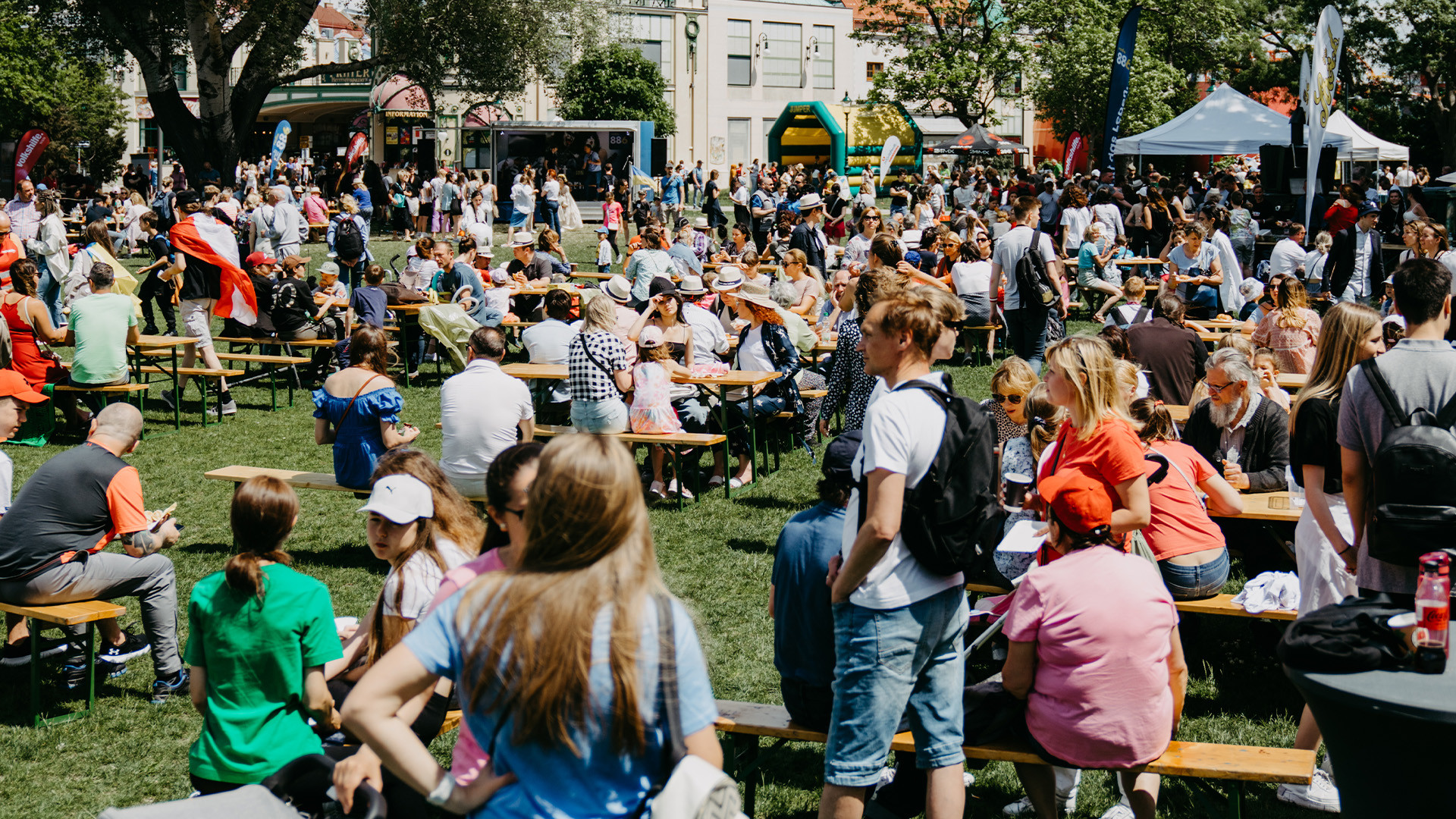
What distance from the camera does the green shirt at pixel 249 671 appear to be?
11.9ft

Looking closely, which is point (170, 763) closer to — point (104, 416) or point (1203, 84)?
point (104, 416)

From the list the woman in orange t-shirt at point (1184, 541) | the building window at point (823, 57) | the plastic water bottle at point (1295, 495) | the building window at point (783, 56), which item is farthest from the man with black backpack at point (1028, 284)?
the building window at point (823, 57)

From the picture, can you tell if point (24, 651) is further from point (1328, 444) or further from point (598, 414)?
point (1328, 444)

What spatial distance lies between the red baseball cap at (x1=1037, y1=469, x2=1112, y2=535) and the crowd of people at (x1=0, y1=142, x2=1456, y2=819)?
0.01 meters

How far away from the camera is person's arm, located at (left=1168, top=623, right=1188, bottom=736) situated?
12.5 feet

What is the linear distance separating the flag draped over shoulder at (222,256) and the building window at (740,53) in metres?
48.6

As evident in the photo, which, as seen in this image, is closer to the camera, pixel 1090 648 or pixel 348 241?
pixel 1090 648

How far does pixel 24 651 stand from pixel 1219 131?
21.6 meters

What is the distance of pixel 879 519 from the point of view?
317 cm

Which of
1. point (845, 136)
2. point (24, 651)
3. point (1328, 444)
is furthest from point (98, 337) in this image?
point (845, 136)

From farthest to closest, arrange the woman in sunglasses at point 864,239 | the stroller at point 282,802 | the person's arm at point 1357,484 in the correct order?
the woman in sunglasses at point 864,239 < the person's arm at point 1357,484 < the stroller at point 282,802

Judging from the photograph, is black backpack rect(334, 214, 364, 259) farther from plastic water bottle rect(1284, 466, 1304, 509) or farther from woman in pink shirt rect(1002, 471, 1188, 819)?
woman in pink shirt rect(1002, 471, 1188, 819)

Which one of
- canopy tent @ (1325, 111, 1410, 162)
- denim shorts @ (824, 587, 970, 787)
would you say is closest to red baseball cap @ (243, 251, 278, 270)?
denim shorts @ (824, 587, 970, 787)

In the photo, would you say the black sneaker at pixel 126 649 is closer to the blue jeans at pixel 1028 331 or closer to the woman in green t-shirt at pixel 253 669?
the woman in green t-shirt at pixel 253 669
